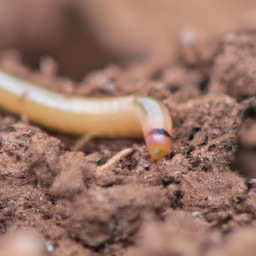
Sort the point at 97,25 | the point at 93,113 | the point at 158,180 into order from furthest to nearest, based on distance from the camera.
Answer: the point at 97,25, the point at 93,113, the point at 158,180

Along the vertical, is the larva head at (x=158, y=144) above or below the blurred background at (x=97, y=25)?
below

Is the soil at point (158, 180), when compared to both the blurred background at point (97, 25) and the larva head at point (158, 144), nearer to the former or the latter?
the larva head at point (158, 144)

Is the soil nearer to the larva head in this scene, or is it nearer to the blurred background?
the larva head

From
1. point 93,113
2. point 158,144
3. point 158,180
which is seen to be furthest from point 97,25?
point 158,180

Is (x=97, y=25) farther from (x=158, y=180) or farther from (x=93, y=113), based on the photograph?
(x=158, y=180)

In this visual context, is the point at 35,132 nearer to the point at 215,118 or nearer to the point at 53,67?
the point at 215,118

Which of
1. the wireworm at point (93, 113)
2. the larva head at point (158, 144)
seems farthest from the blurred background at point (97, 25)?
the larva head at point (158, 144)

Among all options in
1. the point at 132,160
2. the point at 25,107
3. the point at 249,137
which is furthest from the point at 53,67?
the point at 249,137
